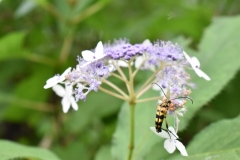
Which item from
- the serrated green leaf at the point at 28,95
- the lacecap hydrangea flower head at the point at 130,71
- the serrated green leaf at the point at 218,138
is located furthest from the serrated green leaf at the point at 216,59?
the serrated green leaf at the point at 28,95

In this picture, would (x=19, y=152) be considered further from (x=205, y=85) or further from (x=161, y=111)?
(x=205, y=85)

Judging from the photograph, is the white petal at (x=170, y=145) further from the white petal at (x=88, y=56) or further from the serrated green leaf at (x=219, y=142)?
the white petal at (x=88, y=56)

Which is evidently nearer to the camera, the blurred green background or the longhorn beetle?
the longhorn beetle

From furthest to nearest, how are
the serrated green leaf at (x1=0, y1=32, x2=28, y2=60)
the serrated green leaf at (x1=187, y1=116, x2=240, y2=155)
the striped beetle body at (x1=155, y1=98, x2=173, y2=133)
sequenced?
the serrated green leaf at (x1=0, y1=32, x2=28, y2=60)
the serrated green leaf at (x1=187, y1=116, x2=240, y2=155)
the striped beetle body at (x1=155, y1=98, x2=173, y2=133)

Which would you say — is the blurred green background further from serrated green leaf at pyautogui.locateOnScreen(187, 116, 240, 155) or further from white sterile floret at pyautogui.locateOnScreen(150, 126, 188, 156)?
white sterile floret at pyautogui.locateOnScreen(150, 126, 188, 156)

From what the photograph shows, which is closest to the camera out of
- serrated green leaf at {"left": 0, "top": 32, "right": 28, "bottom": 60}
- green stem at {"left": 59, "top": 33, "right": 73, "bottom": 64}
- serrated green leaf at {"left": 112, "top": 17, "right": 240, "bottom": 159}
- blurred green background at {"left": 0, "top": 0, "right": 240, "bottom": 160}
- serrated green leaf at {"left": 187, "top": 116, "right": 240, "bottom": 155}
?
serrated green leaf at {"left": 187, "top": 116, "right": 240, "bottom": 155}

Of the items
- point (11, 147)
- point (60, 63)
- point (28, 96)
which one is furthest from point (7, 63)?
point (11, 147)

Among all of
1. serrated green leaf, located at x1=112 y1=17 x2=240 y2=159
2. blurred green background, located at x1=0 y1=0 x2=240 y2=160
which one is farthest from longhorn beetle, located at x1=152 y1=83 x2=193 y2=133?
blurred green background, located at x1=0 y1=0 x2=240 y2=160

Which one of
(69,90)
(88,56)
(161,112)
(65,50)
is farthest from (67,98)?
(65,50)
